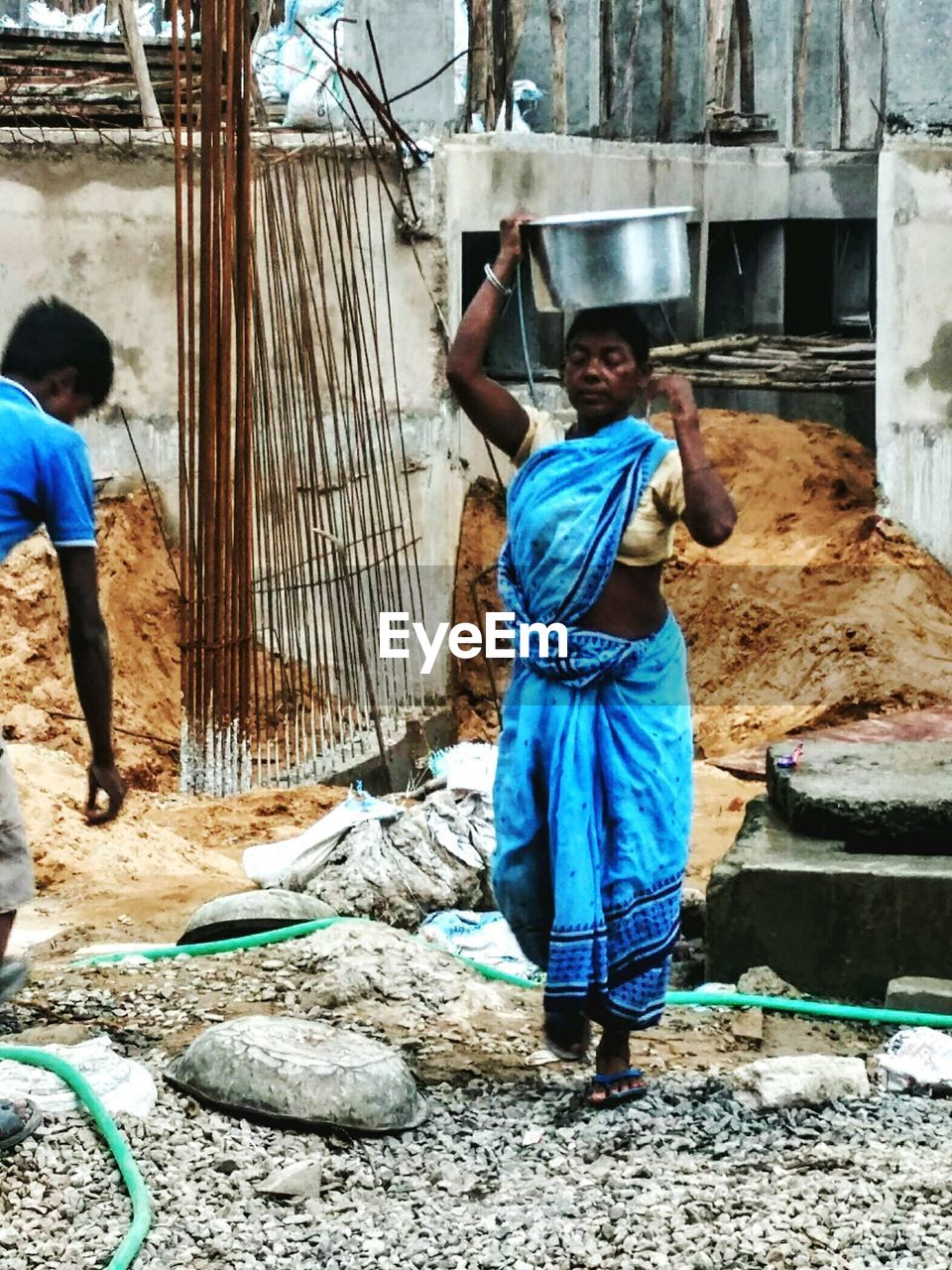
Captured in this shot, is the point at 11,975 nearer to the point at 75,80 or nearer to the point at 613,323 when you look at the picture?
the point at 613,323

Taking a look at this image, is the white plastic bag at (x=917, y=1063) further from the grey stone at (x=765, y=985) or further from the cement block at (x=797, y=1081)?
the grey stone at (x=765, y=985)

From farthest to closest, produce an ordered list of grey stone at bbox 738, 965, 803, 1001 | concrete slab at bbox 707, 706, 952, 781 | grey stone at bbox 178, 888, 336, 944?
concrete slab at bbox 707, 706, 952, 781 → grey stone at bbox 178, 888, 336, 944 → grey stone at bbox 738, 965, 803, 1001

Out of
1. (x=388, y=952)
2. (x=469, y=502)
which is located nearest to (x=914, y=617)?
(x=469, y=502)

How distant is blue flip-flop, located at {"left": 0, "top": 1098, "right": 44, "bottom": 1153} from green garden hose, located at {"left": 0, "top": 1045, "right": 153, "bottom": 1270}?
0.40ft

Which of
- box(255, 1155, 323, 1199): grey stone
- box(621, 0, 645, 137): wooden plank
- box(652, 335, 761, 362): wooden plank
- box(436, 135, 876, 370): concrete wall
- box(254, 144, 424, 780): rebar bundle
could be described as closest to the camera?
box(255, 1155, 323, 1199): grey stone

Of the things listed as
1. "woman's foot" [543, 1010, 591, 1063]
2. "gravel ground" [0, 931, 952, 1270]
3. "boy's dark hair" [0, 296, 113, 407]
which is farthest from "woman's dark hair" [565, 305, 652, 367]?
"gravel ground" [0, 931, 952, 1270]

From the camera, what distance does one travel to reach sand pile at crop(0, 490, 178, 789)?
9.27 metres

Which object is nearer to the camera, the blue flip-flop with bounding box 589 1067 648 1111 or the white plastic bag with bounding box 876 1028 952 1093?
the blue flip-flop with bounding box 589 1067 648 1111

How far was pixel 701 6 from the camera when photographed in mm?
16906

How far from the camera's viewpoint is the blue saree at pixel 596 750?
4.19 metres

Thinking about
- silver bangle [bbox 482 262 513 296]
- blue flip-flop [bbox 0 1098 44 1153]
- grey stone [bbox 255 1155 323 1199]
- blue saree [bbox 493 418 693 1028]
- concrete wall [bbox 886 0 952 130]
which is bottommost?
grey stone [bbox 255 1155 323 1199]

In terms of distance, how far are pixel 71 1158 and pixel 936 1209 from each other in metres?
1.77

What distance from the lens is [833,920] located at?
528 cm

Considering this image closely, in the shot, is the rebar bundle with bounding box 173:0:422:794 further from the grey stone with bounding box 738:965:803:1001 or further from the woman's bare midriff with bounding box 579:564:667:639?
the woman's bare midriff with bounding box 579:564:667:639
